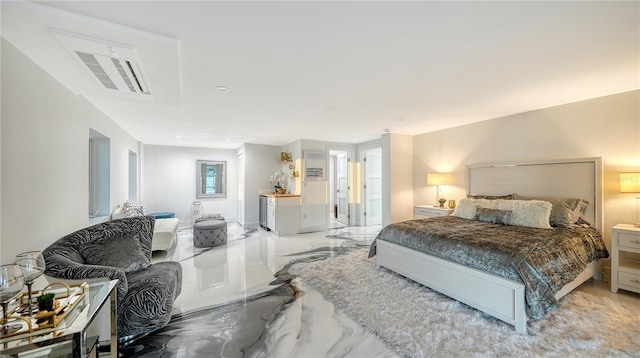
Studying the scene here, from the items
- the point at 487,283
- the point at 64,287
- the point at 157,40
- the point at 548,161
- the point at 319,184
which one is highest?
the point at 157,40

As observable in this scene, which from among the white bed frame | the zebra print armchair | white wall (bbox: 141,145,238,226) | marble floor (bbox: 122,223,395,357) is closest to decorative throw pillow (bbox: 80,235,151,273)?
the zebra print armchair

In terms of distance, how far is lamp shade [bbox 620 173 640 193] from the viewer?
2691 millimetres

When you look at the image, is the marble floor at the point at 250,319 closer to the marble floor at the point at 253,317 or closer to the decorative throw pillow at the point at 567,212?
the marble floor at the point at 253,317

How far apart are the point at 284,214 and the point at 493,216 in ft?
13.1

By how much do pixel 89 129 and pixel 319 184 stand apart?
4328mm

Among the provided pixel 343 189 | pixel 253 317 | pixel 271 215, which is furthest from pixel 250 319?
pixel 343 189

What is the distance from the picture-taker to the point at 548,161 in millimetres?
3539

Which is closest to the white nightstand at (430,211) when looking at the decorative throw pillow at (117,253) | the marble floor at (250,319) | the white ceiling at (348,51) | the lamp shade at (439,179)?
the lamp shade at (439,179)

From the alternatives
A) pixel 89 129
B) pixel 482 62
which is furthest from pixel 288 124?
pixel 482 62

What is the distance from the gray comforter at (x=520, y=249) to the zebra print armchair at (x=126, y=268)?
2615 millimetres

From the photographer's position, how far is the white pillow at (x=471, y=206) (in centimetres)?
358

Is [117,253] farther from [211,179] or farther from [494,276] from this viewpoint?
[211,179]

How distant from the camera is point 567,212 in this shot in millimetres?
3066

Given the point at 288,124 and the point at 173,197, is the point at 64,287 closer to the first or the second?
the point at 288,124
